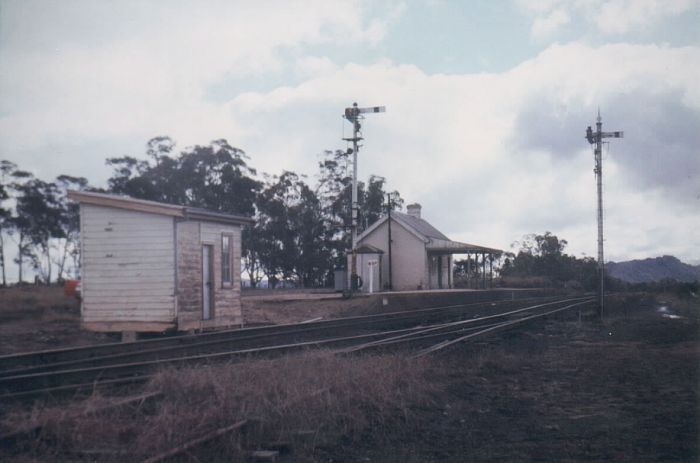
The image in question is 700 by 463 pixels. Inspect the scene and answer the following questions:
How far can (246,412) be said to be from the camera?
6.48 meters

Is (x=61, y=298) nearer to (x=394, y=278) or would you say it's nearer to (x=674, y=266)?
(x=394, y=278)

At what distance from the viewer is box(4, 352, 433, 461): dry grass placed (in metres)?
5.61

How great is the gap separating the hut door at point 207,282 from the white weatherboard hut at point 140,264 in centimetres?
19

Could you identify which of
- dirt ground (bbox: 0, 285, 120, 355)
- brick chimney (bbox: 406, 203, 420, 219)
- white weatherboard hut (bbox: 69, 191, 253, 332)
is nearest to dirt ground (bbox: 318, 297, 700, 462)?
white weatherboard hut (bbox: 69, 191, 253, 332)

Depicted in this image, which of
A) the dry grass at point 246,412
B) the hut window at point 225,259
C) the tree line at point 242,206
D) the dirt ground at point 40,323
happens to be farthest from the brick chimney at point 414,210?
the dry grass at point 246,412

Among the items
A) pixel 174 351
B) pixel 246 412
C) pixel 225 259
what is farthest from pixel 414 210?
pixel 246 412

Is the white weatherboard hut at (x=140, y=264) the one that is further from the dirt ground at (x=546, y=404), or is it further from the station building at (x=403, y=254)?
the station building at (x=403, y=254)

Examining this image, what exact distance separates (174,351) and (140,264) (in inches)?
195

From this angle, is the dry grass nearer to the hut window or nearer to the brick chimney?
the hut window

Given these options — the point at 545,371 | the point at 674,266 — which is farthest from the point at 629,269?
the point at 545,371

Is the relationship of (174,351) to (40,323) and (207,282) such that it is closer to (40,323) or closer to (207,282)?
(207,282)

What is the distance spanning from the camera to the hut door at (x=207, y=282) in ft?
57.0

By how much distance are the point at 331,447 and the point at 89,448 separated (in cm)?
199

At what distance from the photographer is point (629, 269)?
84.1 metres
